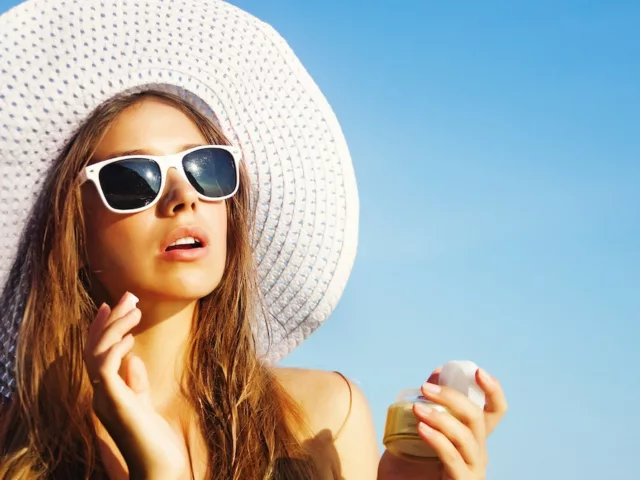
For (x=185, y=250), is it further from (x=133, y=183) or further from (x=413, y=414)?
(x=413, y=414)

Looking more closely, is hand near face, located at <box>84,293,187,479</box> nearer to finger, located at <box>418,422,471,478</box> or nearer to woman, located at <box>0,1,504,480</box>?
woman, located at <box>0,1,504,480</box>

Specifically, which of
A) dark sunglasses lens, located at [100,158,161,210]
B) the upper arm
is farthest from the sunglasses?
the upper arm

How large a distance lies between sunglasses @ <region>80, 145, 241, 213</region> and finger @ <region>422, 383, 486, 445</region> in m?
1.23

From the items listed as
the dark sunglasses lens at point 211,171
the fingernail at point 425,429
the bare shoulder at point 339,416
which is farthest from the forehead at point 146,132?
the fingernail at point 425,429

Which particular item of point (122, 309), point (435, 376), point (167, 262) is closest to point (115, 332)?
point (122, 309)

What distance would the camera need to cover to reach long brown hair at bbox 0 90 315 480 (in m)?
3.50

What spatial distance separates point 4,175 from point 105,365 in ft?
4.16

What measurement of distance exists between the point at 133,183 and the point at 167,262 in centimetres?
33

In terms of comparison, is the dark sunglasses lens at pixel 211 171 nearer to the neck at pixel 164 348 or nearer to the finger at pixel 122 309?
the neck at pixel 164 348

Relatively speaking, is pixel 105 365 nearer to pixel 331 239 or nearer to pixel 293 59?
pixel 331 239

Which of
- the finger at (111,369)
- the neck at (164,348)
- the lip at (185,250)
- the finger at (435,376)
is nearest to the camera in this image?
the finger at (111,369)

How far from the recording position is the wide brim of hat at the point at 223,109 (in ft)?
11.7

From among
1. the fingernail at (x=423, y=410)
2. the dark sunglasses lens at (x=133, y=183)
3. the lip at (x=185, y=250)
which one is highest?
the dark sunglasses lens at (x=133, y=183)

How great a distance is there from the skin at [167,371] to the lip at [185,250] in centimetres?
2
